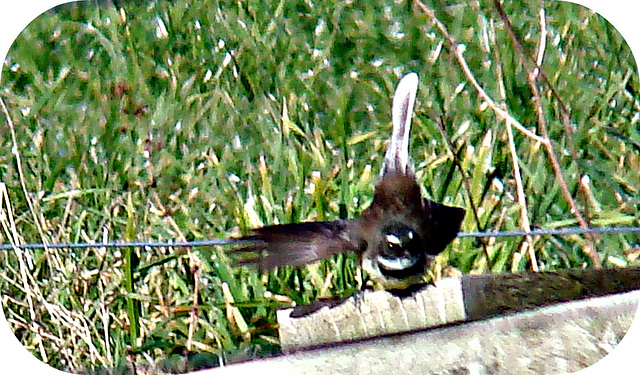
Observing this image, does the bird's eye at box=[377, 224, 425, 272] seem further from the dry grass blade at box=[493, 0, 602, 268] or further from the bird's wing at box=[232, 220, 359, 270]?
the dry grass blade at box=[493, 0, 602, 268]

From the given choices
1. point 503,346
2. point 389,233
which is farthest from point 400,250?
point 503,346

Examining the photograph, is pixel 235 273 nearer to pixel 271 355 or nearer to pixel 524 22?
pixel 271 355

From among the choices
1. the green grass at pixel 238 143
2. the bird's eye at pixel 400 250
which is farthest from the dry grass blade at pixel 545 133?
the bird's eye at pixel 400 250

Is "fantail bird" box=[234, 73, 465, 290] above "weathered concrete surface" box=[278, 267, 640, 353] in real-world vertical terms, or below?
above

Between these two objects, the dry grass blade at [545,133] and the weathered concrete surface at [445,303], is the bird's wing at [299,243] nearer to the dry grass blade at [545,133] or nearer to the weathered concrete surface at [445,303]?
the weathered concrete surface at [445,303]

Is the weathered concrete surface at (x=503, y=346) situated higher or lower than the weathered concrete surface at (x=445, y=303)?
lower

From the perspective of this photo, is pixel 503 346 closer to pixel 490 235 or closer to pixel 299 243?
pixel 490 235

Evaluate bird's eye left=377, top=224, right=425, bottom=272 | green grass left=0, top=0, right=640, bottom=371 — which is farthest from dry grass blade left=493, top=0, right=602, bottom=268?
bird's eye left=377, top=224, right=425, bottom=272
